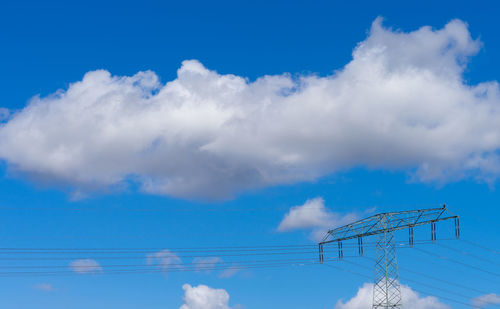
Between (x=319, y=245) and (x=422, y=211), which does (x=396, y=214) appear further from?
(x=319, y=245)

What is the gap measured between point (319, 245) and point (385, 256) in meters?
28.1

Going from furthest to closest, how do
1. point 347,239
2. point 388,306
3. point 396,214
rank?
point 347,239, point 396,214, point 388,306

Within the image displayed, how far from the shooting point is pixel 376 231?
542ft

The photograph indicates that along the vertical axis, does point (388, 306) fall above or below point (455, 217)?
below

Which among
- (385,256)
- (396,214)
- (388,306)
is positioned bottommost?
(388,306)

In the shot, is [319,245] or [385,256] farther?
[319,245]

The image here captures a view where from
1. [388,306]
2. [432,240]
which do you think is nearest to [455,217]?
[432,240]

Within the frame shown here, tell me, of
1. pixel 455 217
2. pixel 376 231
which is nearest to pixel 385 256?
pixel 376 231

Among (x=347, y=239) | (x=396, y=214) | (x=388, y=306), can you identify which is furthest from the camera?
(x=347, y=239)

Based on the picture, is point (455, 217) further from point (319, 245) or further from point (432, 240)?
point (319, 245)

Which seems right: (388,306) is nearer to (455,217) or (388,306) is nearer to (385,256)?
(385,256)

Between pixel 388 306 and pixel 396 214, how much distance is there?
23.4 metres

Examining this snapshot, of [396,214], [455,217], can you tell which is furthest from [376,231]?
[455,217]

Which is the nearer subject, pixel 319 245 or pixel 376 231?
pixel 376 231
